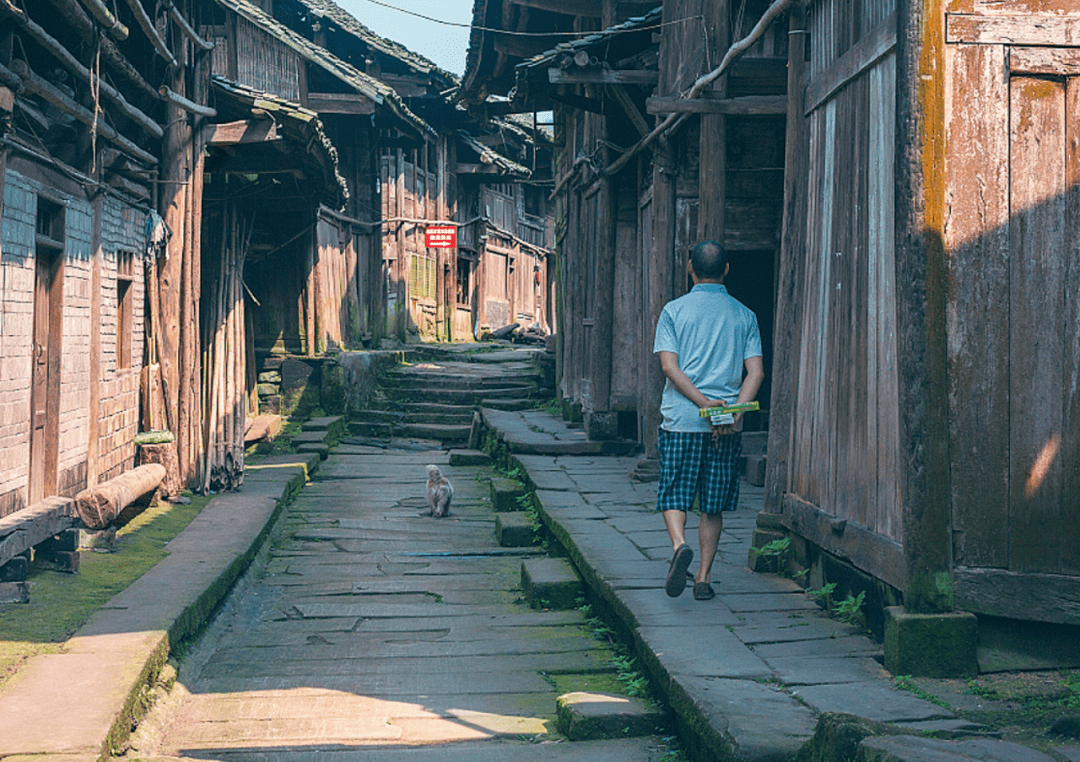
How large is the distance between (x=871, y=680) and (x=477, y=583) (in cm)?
360

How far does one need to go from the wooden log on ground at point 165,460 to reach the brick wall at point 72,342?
131 millimetres

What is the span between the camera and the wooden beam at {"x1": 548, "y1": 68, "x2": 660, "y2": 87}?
336 inches

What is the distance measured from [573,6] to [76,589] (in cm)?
883

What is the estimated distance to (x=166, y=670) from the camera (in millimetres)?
4570

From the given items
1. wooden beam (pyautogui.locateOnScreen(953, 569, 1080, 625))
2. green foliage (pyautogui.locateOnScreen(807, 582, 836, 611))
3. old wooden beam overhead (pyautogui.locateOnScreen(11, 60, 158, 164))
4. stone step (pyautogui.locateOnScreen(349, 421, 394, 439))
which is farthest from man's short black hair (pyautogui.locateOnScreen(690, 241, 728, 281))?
stone step (pyautogui.locateOnScreen(349, 421, 394, 439))

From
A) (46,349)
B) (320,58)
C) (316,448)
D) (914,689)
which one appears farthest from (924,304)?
(320,58)

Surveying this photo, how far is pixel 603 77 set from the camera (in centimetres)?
882

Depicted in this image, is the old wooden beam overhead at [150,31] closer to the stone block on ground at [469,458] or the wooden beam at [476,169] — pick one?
the stone block on ground at [469,458]

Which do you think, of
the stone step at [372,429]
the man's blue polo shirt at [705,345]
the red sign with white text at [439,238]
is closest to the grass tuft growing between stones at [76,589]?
the man's blue polo shirt at [705,345]

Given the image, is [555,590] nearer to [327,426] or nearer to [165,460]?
[165,460]

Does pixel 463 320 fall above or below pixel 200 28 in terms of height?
below

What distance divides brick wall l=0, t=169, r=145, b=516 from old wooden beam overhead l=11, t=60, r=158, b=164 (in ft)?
1.53

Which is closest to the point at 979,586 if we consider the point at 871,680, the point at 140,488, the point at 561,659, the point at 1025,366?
the point at 871,680

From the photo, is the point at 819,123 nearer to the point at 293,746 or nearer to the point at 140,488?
the point at 293,746
